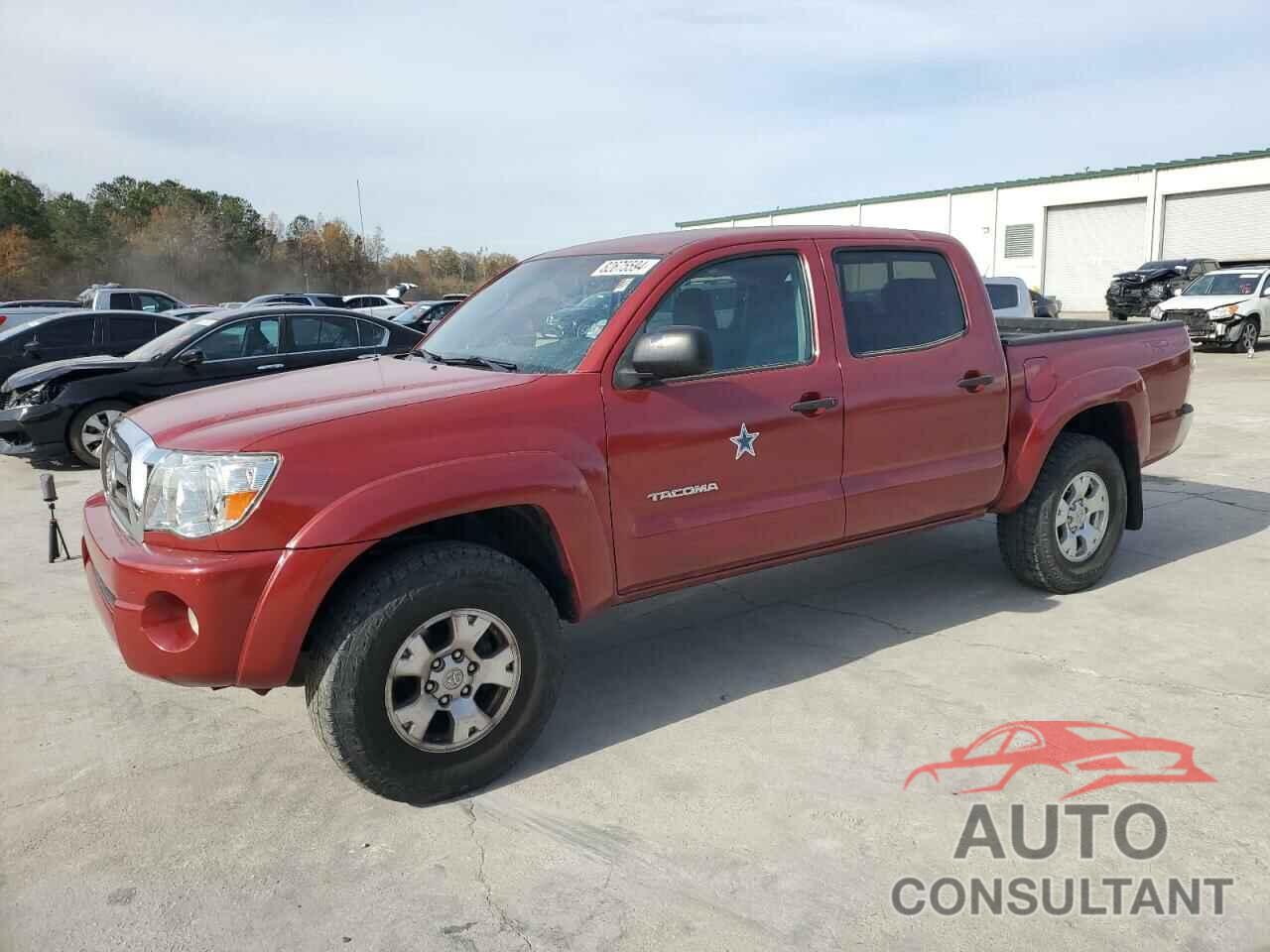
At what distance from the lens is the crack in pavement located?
2584mm

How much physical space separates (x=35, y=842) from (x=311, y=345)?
25.0ft

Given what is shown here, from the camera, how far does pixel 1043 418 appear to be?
4.70 meters

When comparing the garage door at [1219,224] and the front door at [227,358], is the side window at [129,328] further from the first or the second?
the garage door at [1219,224]

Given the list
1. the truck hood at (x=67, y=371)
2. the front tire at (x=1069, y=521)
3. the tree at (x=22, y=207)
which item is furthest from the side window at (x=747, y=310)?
the tree at (x=22, y=207)

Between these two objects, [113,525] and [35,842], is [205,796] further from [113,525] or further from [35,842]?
[113,525]

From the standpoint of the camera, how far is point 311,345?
1008 centimetres

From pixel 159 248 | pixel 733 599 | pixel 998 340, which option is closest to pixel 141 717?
pixel 733 599

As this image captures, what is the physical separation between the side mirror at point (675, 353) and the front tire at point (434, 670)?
825mm

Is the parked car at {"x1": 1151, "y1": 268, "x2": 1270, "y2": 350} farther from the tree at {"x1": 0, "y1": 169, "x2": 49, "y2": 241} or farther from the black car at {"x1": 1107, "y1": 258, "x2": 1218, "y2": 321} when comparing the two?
the tree at {"x1": 0, "y1": 169, "x2": 49, "y2": 241}

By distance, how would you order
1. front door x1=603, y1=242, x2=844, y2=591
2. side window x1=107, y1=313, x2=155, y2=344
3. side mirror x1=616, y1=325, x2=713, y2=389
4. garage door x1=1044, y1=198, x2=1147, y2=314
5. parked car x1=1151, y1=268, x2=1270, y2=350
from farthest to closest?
1. garage door x1=1044, y1=198, x2=1147, y2=314
2. parked car x1=1151, y1=268, x2=1270, y2=350
3. side window x1=107, y1=313, x2=155, y2=344
4. front door x1=603, y1=242, x2=844, y2=591
5. side mirror x1=616, y1=325, x2=713, y2=389

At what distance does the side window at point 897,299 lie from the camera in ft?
13.8

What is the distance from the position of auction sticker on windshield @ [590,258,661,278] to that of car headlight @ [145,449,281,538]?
5.15ft

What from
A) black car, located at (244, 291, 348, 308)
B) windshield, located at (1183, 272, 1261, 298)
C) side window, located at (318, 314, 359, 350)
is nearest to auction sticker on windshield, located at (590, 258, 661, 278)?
side window, located at (318, 314, 359, 350)

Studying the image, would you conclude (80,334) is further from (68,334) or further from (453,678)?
(453,678)
